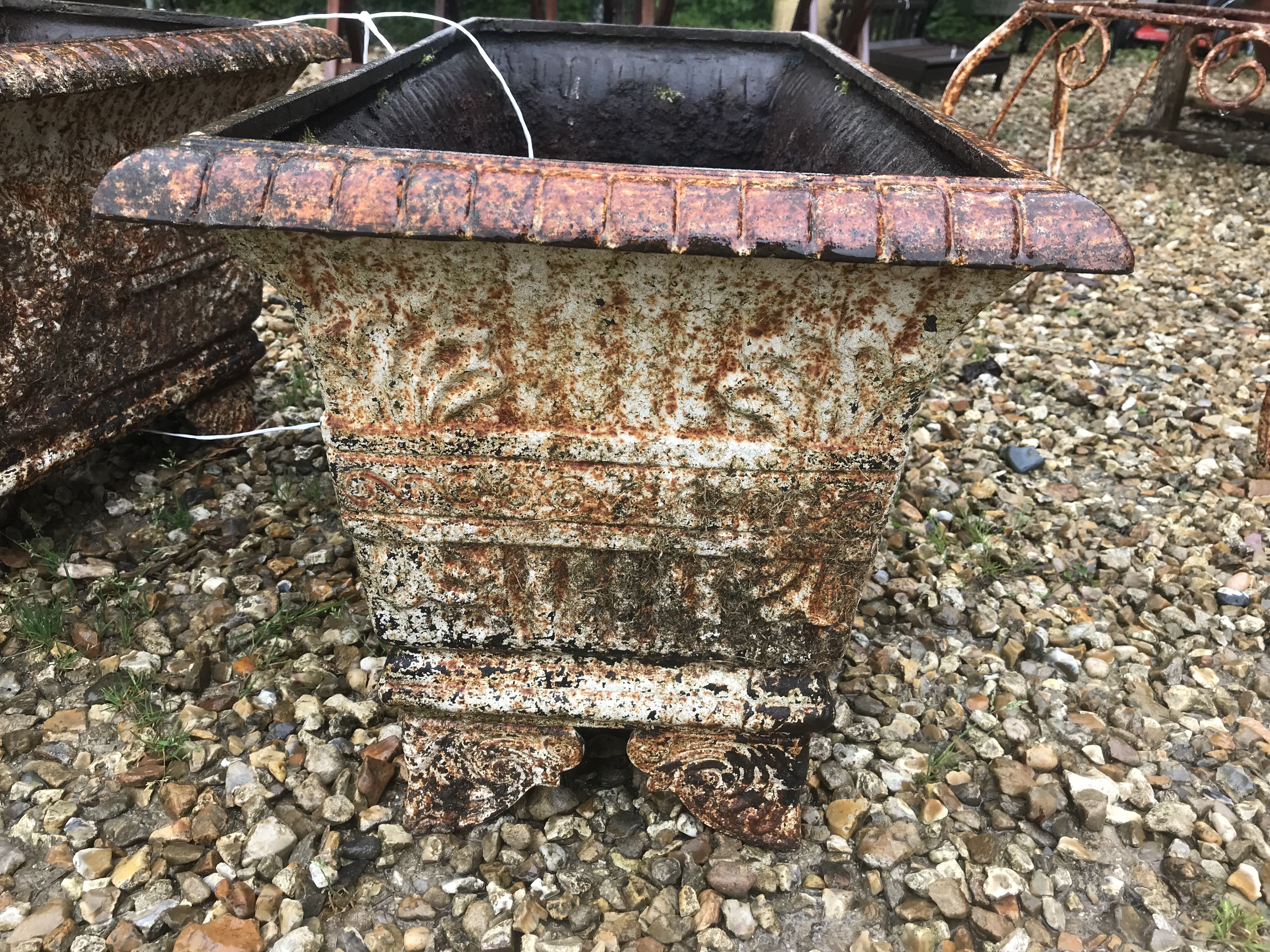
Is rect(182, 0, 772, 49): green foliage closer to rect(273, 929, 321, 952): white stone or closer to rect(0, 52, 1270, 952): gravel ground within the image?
rect(0, 52, 1270, 952): gravel ground

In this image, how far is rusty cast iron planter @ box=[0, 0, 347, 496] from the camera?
1654 mm

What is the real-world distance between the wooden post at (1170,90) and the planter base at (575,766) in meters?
5.72

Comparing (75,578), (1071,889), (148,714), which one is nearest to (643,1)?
(75,578)

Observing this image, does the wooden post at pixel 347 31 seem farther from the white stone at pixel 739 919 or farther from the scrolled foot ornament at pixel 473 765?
the white stone at pixel 739 919

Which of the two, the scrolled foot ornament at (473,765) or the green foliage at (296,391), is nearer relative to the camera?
the scrolled foot ornament at (473,765)

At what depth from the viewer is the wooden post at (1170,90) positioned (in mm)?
5383

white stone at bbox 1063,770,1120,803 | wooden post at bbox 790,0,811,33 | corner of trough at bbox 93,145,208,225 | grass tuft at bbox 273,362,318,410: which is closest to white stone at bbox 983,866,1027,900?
white stone at bbox 1063,770,1120,803

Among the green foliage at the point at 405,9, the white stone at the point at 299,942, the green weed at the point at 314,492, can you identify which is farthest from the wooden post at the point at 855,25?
the white stone at the point at 299,942

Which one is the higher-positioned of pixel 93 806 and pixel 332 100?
pixel 332 100

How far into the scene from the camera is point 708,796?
1478mm

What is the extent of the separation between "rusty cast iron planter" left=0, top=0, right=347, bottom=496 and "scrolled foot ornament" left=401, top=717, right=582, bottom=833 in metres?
1.10

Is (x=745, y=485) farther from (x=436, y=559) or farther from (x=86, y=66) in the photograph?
(x=86, y=66)

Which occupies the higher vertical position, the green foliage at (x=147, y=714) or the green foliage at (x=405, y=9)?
the green foliage at (x=405, y=9)

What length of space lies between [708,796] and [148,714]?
109cm
